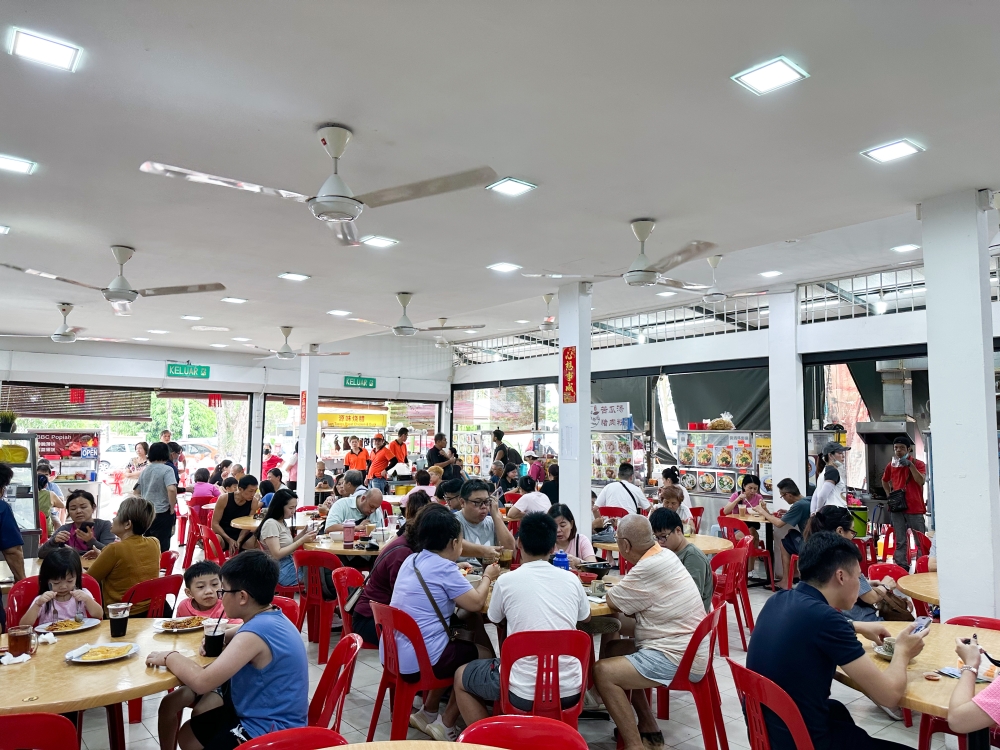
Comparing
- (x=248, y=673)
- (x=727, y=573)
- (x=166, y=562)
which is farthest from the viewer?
(x=166, y=562)

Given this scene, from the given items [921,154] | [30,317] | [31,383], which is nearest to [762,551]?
[921,154]

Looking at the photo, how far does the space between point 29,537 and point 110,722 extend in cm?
405

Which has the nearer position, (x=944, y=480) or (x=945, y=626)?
(x=945, y=626)

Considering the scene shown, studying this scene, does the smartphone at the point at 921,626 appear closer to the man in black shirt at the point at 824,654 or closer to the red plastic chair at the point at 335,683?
the man in black shirt at the point at 824,654

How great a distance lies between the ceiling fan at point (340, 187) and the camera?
351 cm

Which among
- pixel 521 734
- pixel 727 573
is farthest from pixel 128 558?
pixel 727 573

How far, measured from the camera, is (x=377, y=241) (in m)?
6.11

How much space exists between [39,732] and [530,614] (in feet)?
6.04

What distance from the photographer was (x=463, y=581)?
3.52 metres

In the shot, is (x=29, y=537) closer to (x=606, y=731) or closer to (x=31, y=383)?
(x=606, y=731)

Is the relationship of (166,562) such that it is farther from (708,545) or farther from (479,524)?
(708,545)

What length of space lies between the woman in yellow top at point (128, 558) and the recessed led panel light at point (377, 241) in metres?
2.81

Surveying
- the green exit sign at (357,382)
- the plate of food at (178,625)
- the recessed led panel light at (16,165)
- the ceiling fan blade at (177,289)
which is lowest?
the plate of food at (178,625)

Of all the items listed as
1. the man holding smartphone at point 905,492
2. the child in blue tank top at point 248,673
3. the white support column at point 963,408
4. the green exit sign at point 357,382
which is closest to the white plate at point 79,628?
the child in blue tank top at point 248,673
